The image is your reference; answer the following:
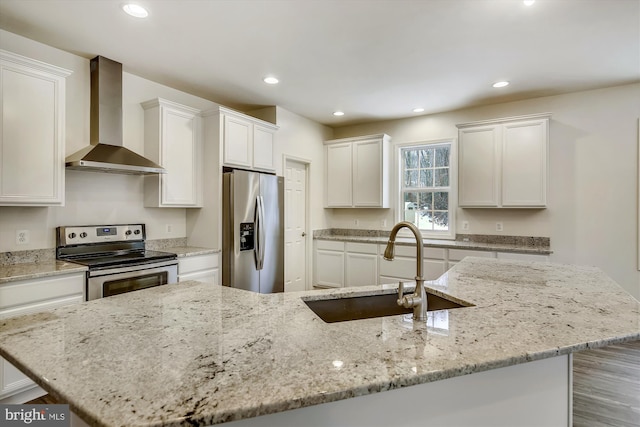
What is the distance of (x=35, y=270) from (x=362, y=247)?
353 centimetres

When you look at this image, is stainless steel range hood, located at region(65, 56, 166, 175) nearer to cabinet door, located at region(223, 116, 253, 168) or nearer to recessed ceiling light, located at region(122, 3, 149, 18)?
cabinet door, located at region(223, 116, 253, 168)

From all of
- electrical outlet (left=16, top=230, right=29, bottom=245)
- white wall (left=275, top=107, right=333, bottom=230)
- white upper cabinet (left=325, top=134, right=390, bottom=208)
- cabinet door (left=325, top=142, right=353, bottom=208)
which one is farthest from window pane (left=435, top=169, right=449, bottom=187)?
electrical outlet (left=16, top=230, right=29, bottom=245)

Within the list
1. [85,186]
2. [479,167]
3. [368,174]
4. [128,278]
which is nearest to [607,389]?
[479,167]

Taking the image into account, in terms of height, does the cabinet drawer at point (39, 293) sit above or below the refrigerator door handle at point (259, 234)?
below


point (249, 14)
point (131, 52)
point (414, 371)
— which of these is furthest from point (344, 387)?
point (131, 52)

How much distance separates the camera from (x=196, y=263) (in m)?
3.24

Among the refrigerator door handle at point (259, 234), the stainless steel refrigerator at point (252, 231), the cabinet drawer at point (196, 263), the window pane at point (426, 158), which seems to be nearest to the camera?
Result: the cabinet drawer at point (196, 263)

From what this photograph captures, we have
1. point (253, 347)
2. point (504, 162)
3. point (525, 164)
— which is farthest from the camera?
point (504, 162)

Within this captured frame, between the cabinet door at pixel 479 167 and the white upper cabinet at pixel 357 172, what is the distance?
1084mm

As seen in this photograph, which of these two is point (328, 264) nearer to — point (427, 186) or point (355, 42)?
point (427, 186)

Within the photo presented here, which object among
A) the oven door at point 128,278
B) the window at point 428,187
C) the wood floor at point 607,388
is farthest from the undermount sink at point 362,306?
the window at point 428,187

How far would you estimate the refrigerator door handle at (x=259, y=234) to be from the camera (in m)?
3.67

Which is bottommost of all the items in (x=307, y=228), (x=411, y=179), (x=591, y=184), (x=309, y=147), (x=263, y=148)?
(x=307, y=228)

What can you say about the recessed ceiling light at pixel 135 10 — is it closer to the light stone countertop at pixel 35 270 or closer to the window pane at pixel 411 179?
the light stone countertop at pixel 35 270
